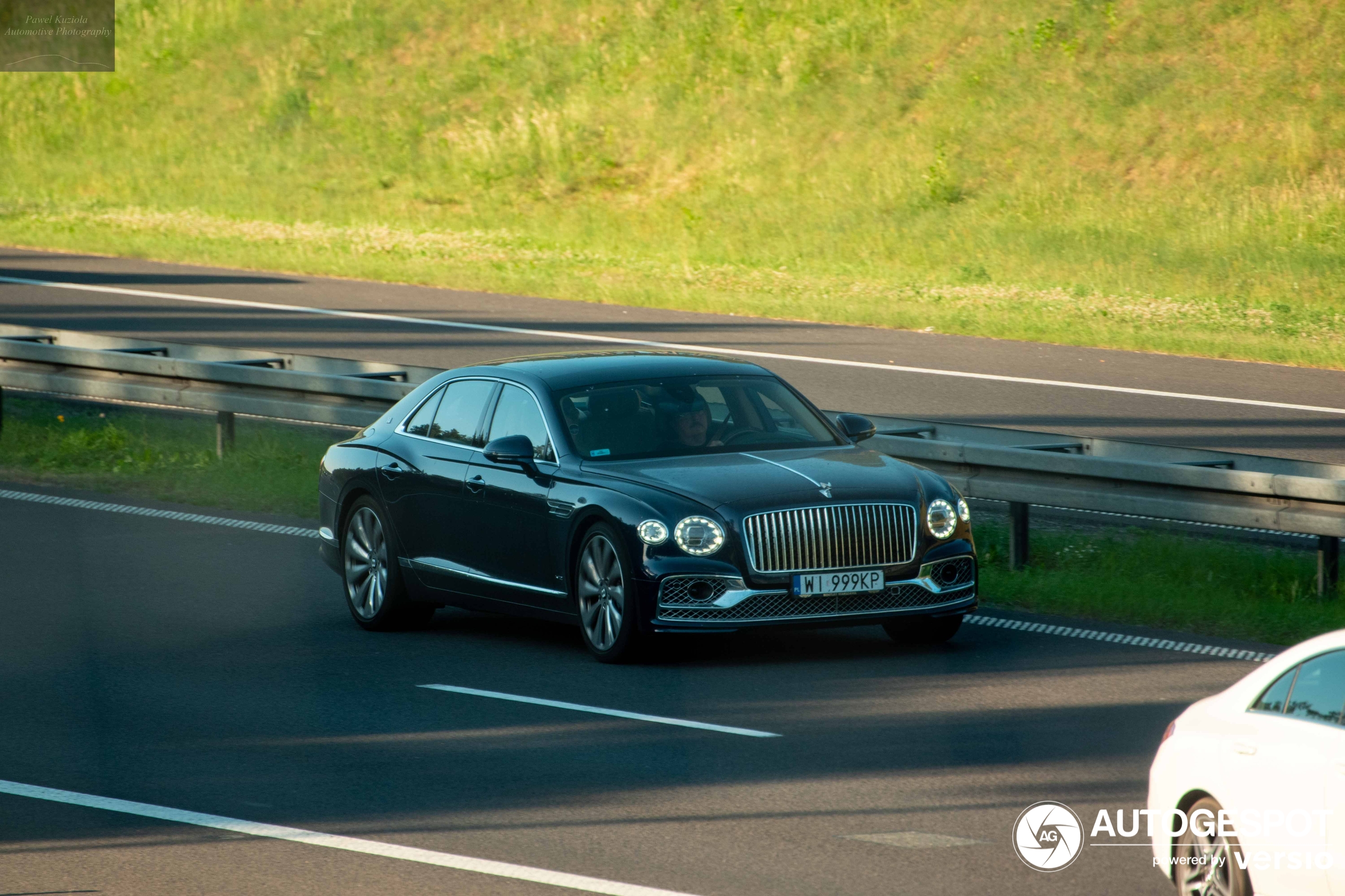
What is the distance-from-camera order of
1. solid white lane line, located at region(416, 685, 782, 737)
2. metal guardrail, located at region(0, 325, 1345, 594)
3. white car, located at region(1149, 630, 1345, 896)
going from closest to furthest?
white car, located at region(1149, 630, 1345, 896) → solid white lane line, located at region(416, 685, 782, 737) → metal guardrail, located at region(0, 325, 1345, 594)

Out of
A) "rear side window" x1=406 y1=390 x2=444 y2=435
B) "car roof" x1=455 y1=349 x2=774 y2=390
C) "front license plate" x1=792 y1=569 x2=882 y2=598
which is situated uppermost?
"car roof" x1=455 y1=349 x2=774 y2=390

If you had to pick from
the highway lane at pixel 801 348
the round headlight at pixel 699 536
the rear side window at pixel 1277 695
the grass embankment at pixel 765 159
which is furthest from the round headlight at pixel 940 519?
the grass embankment at pixel 765 159

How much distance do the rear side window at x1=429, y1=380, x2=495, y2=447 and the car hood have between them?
1.14m

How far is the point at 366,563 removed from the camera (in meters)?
11.9

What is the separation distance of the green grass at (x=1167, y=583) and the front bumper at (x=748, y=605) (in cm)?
175

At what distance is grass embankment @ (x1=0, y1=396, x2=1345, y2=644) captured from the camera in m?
11.3

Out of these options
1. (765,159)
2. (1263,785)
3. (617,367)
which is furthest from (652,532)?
(765,159)

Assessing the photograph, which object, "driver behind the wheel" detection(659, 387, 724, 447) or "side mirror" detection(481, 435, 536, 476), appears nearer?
"side mirror" detection(481, 435, 536, 476)

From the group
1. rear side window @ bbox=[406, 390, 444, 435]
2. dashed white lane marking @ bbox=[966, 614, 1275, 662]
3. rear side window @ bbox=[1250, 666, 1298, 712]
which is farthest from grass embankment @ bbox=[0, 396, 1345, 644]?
rear side window @ bbox=[1250, 666, 1298, 712]

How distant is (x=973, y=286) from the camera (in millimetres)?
27250

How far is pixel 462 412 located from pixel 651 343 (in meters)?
10.7

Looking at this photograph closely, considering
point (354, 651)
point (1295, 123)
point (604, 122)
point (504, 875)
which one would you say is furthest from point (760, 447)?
point (604, 122)

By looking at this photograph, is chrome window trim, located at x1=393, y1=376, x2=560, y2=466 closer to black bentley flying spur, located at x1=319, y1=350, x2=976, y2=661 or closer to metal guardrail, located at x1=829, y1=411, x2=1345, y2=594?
black bentley flying spur, located at x1=319, y1=350, x2=976, y2=661

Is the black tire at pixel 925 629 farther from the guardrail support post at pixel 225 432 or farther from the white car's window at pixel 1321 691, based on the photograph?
the guardrail support post at pixel 225 432
